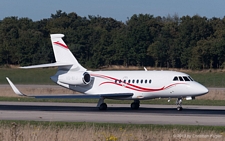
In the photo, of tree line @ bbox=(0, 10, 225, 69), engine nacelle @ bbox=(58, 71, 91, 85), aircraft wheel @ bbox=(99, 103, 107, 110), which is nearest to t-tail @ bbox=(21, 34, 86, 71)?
engine nacelle @ bbox=(58, 71, 91, 85)

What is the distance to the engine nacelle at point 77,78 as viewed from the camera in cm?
3506

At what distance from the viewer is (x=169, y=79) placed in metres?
32.9

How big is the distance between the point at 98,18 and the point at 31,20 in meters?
24.5

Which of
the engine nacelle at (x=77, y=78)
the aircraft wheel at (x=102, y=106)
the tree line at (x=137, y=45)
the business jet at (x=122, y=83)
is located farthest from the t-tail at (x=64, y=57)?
the tree line at (x=137, y=45)

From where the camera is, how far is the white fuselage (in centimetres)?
3225

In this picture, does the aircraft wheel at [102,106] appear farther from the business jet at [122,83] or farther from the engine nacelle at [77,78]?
the engine nacelle at [77,78]

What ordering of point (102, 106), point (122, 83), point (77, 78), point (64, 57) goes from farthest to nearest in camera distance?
1. point (64, 57)
2. point (77, 78)
3. point (122, 83)
4. point (102, 106)

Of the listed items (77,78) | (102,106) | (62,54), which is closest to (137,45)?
(62,54)

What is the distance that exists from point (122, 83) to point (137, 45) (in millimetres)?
54286

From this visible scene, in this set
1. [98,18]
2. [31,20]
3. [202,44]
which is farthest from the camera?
[98,18]

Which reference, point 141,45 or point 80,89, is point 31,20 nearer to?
point 141,45

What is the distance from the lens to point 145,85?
1321 inches

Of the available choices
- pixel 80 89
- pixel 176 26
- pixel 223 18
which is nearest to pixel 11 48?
pixel 176 26

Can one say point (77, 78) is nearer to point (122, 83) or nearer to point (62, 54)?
point (62, 54)
